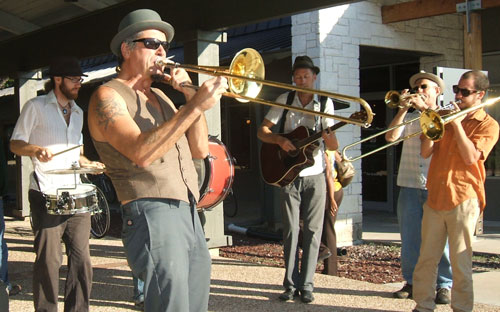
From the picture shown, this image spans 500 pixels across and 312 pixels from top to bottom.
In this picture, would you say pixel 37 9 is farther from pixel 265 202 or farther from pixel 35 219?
pixel 35 219

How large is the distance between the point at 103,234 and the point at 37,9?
3600 mm

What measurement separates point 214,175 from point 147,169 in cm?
354

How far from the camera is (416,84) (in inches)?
210

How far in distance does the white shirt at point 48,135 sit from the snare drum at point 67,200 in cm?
14

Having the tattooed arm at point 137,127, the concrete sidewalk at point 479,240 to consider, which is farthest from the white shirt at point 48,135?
the concrete sidewalk at point 479,240

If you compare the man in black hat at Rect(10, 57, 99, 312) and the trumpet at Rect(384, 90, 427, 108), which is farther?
the trumpet at Rect(384, 90, 427, 108)

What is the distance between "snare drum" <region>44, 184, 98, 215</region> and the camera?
462cm

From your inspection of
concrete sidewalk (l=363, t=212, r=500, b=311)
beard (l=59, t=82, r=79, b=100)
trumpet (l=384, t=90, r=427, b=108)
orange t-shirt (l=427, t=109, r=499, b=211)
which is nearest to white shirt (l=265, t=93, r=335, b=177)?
trumpet (l=384, t=90, r=427, b=108)

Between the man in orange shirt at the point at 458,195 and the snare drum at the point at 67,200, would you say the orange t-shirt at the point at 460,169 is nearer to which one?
the man in orange shirt at the point at 458,195

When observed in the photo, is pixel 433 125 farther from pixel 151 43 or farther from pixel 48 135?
pixel 48 135

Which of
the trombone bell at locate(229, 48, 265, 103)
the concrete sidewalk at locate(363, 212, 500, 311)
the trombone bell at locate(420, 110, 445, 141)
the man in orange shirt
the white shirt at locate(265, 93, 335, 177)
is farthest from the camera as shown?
the concrete sidewalk at locate(363, 212, 500, 311)

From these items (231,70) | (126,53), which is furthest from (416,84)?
(126,53)

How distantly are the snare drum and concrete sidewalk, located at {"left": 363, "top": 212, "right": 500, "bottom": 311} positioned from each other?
316 centimetres

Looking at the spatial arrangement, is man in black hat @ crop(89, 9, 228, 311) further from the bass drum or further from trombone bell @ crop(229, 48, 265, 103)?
the bass drum
